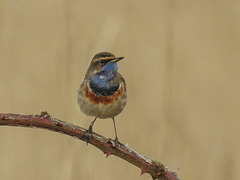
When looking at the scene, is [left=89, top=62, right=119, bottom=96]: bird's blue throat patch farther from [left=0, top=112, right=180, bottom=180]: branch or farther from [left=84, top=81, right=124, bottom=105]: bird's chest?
[left=0, top=112, right=180, bottom=180]: branch

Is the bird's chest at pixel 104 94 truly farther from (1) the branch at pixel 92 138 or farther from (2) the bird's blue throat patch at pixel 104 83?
(1) the branch at pixel 92 138

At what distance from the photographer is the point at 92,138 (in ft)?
3.62

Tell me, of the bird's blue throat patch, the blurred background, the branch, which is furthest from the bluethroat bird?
the blurred background

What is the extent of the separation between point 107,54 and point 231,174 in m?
1.72

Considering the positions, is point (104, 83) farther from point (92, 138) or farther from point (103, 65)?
point (92, 138)

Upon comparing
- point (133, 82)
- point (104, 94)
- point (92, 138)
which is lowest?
point (92, 138)

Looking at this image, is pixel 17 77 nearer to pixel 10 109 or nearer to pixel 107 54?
pixel 10 109

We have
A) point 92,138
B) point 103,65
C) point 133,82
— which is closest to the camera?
point 92,138

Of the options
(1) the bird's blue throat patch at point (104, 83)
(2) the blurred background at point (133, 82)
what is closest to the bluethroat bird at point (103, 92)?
(1) the bird's blue throat patch at point (104, 83)

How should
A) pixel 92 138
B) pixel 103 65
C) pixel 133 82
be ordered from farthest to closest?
pixel 133 82, pixel 103 65, pixel 92 138

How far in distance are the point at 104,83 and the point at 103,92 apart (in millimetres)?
28

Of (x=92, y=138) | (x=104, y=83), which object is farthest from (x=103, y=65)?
(x=92, y=138)

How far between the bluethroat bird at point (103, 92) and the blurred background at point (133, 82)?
1.11 metres

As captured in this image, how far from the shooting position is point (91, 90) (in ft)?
5.68
